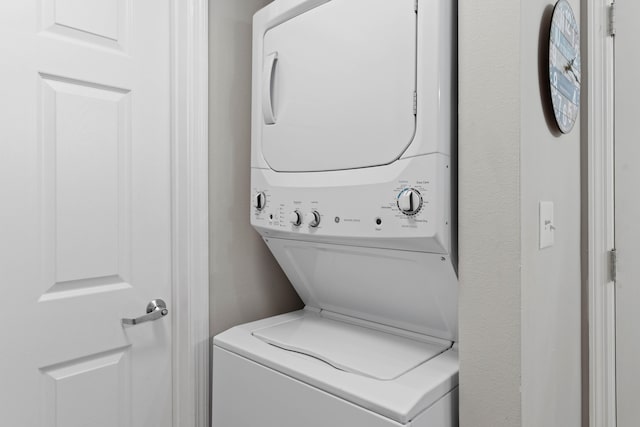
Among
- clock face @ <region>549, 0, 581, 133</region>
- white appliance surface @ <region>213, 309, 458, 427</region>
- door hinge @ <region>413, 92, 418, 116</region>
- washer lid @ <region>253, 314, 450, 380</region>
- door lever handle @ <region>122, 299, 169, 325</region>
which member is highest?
clock face @ <region>549, 0, 581, 133</region>

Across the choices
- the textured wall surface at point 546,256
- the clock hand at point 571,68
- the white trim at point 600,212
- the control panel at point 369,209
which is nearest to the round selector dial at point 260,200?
the control panel at point 369,209

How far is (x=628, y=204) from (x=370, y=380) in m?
1.14

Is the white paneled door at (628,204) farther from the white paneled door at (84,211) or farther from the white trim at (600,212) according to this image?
the white paneled door at (84,211)

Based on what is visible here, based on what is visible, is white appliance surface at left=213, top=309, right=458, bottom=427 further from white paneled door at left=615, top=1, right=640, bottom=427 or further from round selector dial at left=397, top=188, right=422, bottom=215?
white paneled door at left=615, top=1, right=640, bottom=427

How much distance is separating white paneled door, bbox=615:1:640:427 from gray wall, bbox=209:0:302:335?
129 centimetres

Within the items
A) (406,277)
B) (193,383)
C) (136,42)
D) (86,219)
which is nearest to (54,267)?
(86,219)

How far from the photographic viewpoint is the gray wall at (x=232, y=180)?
1479 mm

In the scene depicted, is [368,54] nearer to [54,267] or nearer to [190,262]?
[190,262]

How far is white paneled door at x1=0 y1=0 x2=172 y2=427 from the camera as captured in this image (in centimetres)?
112

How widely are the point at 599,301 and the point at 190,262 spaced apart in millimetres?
1396

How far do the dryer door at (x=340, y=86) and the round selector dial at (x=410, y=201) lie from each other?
0.33ft

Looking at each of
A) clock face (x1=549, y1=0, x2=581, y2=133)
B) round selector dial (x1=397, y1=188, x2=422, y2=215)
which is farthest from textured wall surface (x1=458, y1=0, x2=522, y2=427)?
clock face (x1=549, y1=0, x2=581, y2=133)

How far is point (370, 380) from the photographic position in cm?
99

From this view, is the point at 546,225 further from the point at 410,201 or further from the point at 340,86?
the point at 340,86
